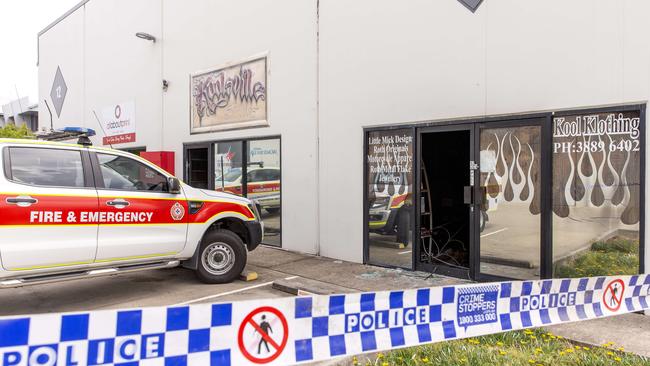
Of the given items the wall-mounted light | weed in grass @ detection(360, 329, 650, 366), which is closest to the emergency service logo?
weed in grass @ detection(360, 329, 650, 366)

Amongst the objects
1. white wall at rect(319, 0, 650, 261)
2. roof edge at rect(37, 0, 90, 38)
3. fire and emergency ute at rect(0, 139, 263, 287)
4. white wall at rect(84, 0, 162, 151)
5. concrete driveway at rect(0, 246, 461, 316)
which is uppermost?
roof edge at rect(37, 0, 90, 38)

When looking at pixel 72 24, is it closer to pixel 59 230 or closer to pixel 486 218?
pixel 59 230

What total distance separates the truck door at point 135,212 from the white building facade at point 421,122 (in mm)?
3038

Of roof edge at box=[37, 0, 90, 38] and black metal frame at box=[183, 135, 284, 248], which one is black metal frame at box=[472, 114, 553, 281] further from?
roof edge at box=[37, 0, 90, 38]

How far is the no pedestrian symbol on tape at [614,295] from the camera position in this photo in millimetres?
4523

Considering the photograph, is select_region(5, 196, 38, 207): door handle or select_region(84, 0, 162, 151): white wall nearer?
select_region(5, 196, 38, 207): door handle

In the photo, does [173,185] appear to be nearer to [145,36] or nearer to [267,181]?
A: [267,181]

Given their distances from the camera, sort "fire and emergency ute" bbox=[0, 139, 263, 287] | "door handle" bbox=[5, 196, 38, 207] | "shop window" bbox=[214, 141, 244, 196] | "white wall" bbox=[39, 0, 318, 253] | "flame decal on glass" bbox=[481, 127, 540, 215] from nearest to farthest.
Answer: "door handle" bbox=[5, 196, 38, 207]
"fire and emergency ute" bbox=[0, 139, 263, 287]
"flame decal on glass" bbox=[481, 127, 540, 215]
"white wall" bbox=[39, 0, 318, 253]
"shop window" bbox=[214, 141, 244, 196]

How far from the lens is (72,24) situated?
16516 mm

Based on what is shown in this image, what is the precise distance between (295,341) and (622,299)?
3431 millimetres

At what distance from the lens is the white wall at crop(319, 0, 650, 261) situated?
5434mm

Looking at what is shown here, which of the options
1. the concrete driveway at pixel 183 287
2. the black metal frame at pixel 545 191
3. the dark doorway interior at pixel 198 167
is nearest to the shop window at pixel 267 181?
the concrete driveway at pixel 183 287

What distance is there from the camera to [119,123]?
14352 millimetres

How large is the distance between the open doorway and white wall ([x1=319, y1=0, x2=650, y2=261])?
85 cm
